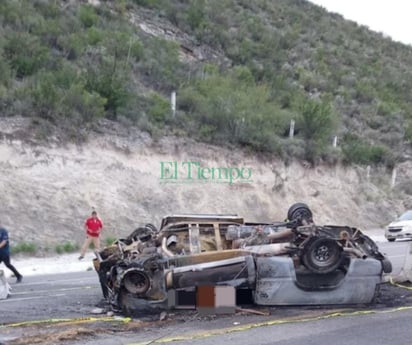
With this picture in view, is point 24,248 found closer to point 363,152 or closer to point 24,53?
point 24,53

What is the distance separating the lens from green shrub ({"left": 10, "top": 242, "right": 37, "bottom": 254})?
21.0m

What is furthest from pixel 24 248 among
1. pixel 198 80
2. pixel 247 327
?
pixel 198 80

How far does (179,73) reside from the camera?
35.8m

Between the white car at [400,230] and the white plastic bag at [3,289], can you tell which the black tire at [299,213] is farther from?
the white car at [400,230]

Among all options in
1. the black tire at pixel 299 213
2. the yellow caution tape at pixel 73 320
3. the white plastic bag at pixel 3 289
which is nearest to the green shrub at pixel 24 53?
the white plastic bag at pixel 3 289

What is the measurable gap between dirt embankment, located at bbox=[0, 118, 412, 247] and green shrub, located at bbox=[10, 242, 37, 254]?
0.57 metres

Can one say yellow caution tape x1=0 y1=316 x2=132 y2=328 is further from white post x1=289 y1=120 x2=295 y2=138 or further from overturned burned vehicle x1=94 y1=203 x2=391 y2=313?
white post x1=289 y1=120 x2=295 y2=138

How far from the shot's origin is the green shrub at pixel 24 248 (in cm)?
2104

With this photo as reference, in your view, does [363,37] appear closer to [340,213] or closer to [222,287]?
[340,213]

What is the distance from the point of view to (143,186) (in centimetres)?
2706

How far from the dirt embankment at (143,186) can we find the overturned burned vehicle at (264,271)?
12.7 m

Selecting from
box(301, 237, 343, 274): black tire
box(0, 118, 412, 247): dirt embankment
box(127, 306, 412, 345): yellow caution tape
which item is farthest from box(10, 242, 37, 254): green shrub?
box(127, 306, 412, 345): yellow caution tape

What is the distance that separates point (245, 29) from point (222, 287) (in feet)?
136

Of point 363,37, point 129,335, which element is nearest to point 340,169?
point 129,335
